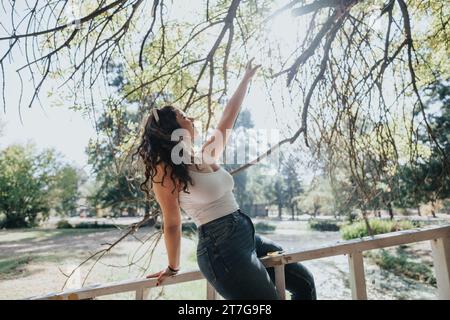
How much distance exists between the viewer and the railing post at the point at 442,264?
3.83ft

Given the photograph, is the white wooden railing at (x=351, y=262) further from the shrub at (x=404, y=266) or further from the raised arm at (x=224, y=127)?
the shrub at (x=404, y=266)

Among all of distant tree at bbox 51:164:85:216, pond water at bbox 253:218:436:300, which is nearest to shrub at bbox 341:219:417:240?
pond water at bbox 253:218:436:300

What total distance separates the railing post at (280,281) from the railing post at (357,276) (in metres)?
0.26

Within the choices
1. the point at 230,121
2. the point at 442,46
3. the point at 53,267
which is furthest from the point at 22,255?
the point at 442,46

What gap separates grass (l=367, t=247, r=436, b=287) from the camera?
828cm

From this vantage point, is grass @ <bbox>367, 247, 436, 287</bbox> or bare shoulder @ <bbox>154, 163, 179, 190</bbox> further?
grass @ <bbox>367, 247, 436, 287</bbox>

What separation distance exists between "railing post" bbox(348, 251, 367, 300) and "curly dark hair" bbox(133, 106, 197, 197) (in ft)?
2.14

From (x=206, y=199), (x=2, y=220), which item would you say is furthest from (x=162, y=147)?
(x=2, y=220)

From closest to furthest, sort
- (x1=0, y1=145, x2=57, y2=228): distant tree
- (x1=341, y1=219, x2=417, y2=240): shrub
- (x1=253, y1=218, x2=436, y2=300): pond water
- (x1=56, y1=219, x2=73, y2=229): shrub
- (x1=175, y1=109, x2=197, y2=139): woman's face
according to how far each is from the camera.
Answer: (x1=175, y1=109, x2=197, y2=139): woman's face, (x1=0, y1=145, x2=57, y2=228): distant tree, (x1=253, y1=218, x2=436, y2=300): pond water, (x1=341, y1=219, x2=417, y2=240): shrub, (x1=56, y1=219, x2=73, y2=229): shrub

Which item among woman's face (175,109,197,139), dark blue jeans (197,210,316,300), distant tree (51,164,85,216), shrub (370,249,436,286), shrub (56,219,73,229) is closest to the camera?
dark blue jeans (197,210,316,300)

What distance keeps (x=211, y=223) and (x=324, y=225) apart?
17.6 m

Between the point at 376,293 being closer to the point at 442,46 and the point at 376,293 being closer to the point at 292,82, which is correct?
the point at 442,46

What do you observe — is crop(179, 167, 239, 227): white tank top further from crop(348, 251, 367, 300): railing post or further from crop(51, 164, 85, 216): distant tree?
crop(51, 164, 85, 216): distant tree
